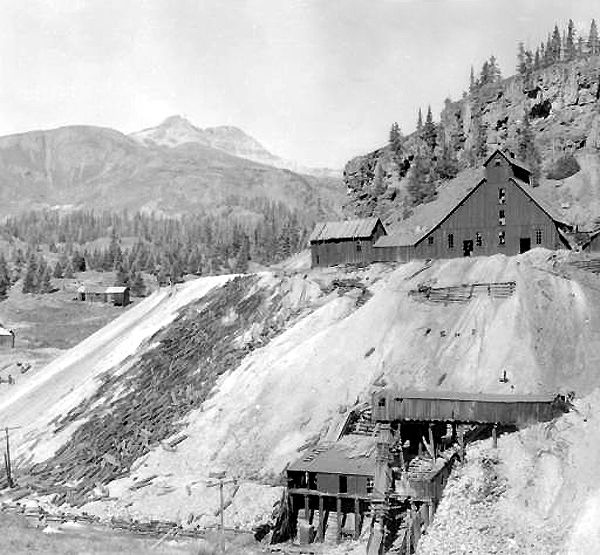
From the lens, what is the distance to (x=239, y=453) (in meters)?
47.8

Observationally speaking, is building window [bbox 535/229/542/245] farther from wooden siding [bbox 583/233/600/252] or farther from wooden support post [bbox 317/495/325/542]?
wooden support post [bbox 317/495/325/542]

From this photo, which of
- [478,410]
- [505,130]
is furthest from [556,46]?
[478,410]

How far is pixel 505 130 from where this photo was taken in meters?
101

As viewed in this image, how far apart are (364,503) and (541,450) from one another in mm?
9496

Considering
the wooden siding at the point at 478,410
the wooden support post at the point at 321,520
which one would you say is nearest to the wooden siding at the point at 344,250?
the wooden siding at the point at 478,410

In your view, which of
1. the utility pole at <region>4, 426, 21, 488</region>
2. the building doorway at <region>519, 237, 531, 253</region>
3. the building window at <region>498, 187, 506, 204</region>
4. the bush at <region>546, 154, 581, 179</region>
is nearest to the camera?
the utility pole at <region>4, 426, 21, 488</region>

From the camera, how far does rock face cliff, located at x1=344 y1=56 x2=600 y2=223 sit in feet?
299

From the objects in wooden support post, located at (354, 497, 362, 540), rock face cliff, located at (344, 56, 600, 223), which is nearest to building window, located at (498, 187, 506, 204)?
rock face cliff, located at (344, 56, 600, 223)

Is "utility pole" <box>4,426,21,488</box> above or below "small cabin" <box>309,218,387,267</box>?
below

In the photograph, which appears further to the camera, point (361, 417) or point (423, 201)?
point (423, 201)

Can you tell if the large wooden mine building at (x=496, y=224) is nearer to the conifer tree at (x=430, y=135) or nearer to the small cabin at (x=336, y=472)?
the small cabin at (x=336, y=472)

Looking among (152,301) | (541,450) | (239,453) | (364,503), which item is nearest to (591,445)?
(541,450)

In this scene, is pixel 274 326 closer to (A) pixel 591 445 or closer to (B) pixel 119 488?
(B) pixel 119 488

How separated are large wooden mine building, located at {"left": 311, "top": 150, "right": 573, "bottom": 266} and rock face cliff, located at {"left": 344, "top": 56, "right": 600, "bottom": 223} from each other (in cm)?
2403
